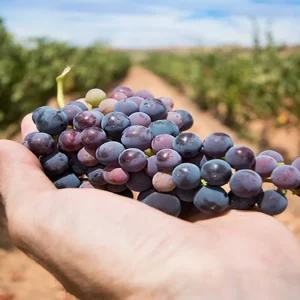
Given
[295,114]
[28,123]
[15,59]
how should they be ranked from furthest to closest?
1. [15,59]
2. [295,114]
3. [28,123]

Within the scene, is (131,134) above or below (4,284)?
above

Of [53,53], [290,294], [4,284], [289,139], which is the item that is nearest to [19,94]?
[53,53]

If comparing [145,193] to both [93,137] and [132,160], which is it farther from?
[93,137]

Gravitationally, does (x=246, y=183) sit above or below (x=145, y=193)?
above

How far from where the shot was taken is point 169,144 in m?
1.34

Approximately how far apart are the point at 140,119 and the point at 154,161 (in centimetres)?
18

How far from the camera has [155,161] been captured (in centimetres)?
132

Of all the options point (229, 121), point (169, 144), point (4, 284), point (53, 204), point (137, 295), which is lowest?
point (229, 121)

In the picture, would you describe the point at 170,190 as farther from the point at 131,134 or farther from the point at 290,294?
the point at 290,294

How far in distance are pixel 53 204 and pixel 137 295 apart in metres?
0.38

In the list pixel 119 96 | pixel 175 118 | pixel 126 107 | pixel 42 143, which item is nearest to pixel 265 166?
pixel 175 118

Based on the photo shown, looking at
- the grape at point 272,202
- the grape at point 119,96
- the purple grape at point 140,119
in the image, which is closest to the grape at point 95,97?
the grape at point 119,96

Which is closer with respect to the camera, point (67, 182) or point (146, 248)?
point (146, 248)

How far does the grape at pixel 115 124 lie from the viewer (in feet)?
4.51
